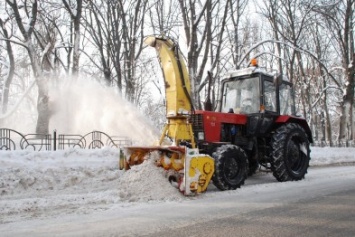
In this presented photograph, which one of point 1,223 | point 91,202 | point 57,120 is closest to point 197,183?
point 91,202

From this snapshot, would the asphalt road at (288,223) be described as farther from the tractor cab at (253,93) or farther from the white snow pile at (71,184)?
the tractor cab at (253,93)

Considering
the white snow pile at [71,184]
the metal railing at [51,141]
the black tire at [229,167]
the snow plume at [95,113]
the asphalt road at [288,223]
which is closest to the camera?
the asphalt road at [288,223]

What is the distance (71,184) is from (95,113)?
441 inches

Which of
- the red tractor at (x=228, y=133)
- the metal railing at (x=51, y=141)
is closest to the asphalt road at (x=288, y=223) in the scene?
the red tractor at (x=228, y=133)

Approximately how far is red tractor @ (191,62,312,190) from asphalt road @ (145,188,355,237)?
2229 mm

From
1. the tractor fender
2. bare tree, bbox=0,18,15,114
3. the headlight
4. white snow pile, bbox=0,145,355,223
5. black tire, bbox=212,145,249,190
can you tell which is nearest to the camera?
white snow pile, bbox=0,145,355,223

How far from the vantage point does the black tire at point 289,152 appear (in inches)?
388

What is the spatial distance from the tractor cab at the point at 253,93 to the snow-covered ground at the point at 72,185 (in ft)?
8.98

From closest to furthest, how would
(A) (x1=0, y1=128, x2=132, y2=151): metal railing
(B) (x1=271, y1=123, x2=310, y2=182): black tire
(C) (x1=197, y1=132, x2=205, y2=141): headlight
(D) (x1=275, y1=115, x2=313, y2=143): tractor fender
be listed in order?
1. (C) (x1=197, y1=132, x2=205, y2=141): headlight
2. (B) (x1=271, y1=123, x2=310, y2=182): black tire
3. (D) (x1=275, y1=115, x2=313, y2=143): tractor fender
4. (A) (x1=0, y1=128, x2=132, y2=151): metal railing

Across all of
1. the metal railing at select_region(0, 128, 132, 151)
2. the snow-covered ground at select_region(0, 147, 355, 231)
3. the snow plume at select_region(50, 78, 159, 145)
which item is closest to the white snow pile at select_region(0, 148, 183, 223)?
the snow-covered ground at select_region(0, 147, 355, 231)

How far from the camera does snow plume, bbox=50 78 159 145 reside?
663 inches

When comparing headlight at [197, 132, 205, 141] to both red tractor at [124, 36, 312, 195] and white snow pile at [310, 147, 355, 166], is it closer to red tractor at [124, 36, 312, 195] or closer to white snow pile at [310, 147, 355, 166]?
red tractor at [124, 36, 312, 195]

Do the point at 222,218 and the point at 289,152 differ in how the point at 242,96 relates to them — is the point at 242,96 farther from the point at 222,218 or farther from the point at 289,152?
the point at 222,218

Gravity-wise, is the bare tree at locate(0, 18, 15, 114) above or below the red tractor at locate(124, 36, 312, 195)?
above
